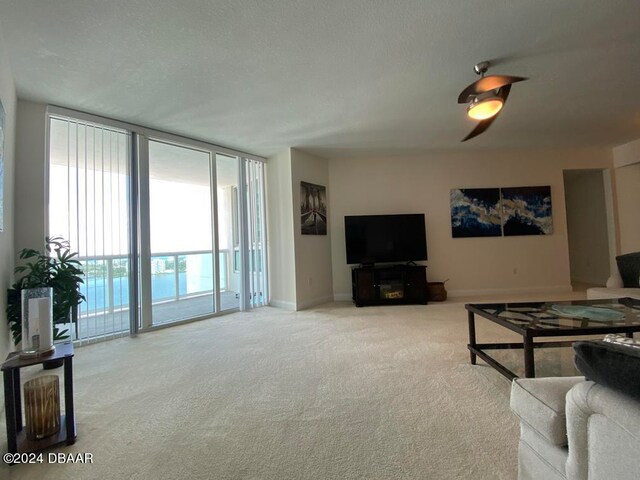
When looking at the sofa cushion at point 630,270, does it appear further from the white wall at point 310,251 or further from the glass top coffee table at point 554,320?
the white wall at point 310,251

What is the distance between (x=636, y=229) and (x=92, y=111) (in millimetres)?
8147

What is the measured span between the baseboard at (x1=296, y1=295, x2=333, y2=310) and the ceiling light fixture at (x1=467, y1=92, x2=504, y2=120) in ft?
11.0

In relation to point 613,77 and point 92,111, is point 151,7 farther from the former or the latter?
point 613,77

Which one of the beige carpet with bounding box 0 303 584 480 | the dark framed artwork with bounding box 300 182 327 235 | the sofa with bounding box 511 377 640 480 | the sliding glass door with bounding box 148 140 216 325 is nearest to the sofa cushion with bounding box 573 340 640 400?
the sofa with bounding box 511 377 640 480

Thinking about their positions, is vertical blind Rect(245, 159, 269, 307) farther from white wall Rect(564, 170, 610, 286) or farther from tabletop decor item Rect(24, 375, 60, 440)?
white wall Rect(564, 170, 610, 286)

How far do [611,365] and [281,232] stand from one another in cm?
439

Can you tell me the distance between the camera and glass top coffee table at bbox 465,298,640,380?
1759 millimetres

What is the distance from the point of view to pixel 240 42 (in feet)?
7.30

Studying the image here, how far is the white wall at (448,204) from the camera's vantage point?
5.43 m

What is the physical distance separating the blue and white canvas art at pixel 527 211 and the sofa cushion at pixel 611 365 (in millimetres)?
5299

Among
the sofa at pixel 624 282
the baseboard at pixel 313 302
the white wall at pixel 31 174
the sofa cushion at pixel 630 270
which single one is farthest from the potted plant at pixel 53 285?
the sofa cushion at pixel 630 270

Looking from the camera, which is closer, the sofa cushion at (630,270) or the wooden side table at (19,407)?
the wooden side table at (19,407)

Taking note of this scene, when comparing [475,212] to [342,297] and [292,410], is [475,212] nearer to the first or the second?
[342,297]

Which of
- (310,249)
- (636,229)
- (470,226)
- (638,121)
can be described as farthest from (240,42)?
(636,229)
